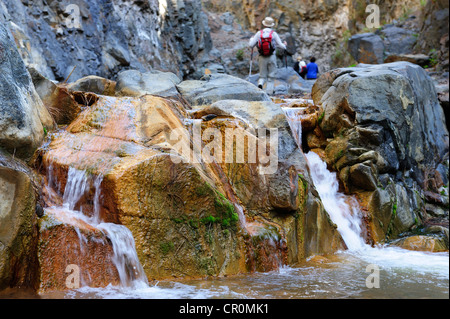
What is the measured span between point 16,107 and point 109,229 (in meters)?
1.88

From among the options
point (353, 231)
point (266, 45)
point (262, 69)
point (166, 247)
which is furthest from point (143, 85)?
point (353, 231)

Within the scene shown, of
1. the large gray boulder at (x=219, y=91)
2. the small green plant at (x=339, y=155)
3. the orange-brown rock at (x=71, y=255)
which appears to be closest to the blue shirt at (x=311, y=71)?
the large gray boulder at (x=219, y=91)

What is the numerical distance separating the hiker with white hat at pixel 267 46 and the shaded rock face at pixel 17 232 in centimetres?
862

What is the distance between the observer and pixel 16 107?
15.6 feet

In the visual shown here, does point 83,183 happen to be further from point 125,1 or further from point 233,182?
point 125,1

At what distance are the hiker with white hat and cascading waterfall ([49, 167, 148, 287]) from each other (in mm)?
7757

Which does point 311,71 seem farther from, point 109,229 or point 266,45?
point 109,229

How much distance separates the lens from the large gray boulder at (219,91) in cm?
902

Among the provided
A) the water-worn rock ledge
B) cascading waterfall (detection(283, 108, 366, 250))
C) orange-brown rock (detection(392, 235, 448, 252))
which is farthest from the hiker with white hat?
orange-brown rock (detection(392, 235, 448, 252))

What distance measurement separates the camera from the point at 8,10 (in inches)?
325

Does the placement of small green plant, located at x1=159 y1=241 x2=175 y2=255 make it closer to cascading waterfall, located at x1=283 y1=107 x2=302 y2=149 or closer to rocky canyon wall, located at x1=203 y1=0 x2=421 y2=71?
cascading waterfall, located at x1=283 y1=107 x2=302 y2=149

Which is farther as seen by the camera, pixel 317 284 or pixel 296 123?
pixel 296 123

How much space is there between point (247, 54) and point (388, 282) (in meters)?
20.1

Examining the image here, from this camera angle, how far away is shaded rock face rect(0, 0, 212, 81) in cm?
889
